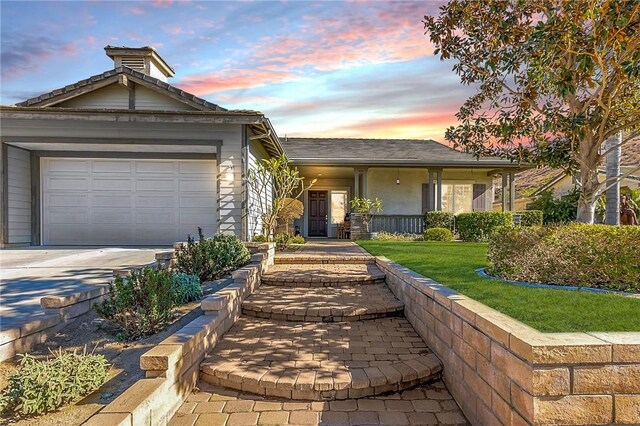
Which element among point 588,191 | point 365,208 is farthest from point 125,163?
point 588,191

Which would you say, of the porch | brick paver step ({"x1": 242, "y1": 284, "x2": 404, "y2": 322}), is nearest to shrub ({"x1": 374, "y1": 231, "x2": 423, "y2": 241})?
the porch

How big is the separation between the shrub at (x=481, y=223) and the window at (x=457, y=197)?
8.42 feet

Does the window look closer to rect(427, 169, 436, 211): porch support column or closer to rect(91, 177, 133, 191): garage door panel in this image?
rect(427, 169, 436, 211): porch support column

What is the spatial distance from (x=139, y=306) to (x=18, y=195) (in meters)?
8.82

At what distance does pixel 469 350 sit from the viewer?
8.96 feet

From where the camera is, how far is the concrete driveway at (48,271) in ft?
14.2

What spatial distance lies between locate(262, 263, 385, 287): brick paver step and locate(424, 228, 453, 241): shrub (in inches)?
264

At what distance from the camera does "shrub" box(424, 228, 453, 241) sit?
13094mm

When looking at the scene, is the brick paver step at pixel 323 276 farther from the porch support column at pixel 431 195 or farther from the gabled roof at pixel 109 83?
the porch support column at pixel 431 195

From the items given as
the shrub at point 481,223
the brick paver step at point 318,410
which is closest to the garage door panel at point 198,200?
the brick paver step at point 318,410

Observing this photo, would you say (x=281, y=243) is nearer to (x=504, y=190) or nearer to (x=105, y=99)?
(x=105, y=99)

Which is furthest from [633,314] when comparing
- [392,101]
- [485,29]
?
[392,101]

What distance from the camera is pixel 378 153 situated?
50.7ft

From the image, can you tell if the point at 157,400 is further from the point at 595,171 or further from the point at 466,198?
the point at 466,198
